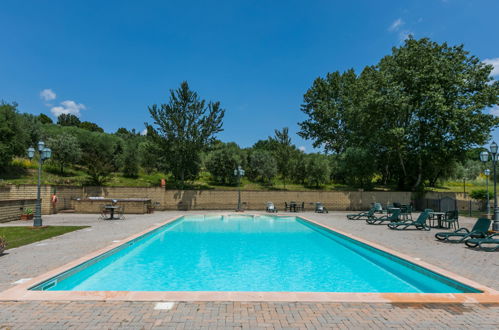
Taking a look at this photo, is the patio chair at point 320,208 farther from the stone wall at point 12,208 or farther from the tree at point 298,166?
the stone wall at point 12,208

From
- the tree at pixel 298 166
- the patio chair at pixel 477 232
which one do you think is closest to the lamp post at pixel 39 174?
the patio chair at pixel 477 232

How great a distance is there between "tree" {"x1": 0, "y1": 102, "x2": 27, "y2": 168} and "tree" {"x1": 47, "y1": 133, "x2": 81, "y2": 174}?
4310 mm

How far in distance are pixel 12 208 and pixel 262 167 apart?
3079 cm

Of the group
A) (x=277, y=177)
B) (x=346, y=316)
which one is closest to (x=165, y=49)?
(x=346, y=316)

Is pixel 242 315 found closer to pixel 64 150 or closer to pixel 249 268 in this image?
pixel 249 268

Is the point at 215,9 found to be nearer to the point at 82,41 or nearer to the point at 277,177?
the point at 82,41

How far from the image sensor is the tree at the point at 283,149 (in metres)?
36.2

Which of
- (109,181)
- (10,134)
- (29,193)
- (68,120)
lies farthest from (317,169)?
(68,120)

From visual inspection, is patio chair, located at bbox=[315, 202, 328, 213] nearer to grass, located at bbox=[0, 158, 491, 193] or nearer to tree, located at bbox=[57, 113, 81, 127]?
grass, located at bbox=[0, 158, 491, 193]

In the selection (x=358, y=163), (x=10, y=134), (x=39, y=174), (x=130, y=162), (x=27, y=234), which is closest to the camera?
(x=27, y=234)

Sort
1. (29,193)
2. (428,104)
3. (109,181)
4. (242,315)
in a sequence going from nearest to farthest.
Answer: (242,315) → (29,193) → (428,104) → (109,181)

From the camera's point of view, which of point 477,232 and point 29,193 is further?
point 29,193

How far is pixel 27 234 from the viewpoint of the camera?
34.1 feet

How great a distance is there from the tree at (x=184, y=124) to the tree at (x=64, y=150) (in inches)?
622
